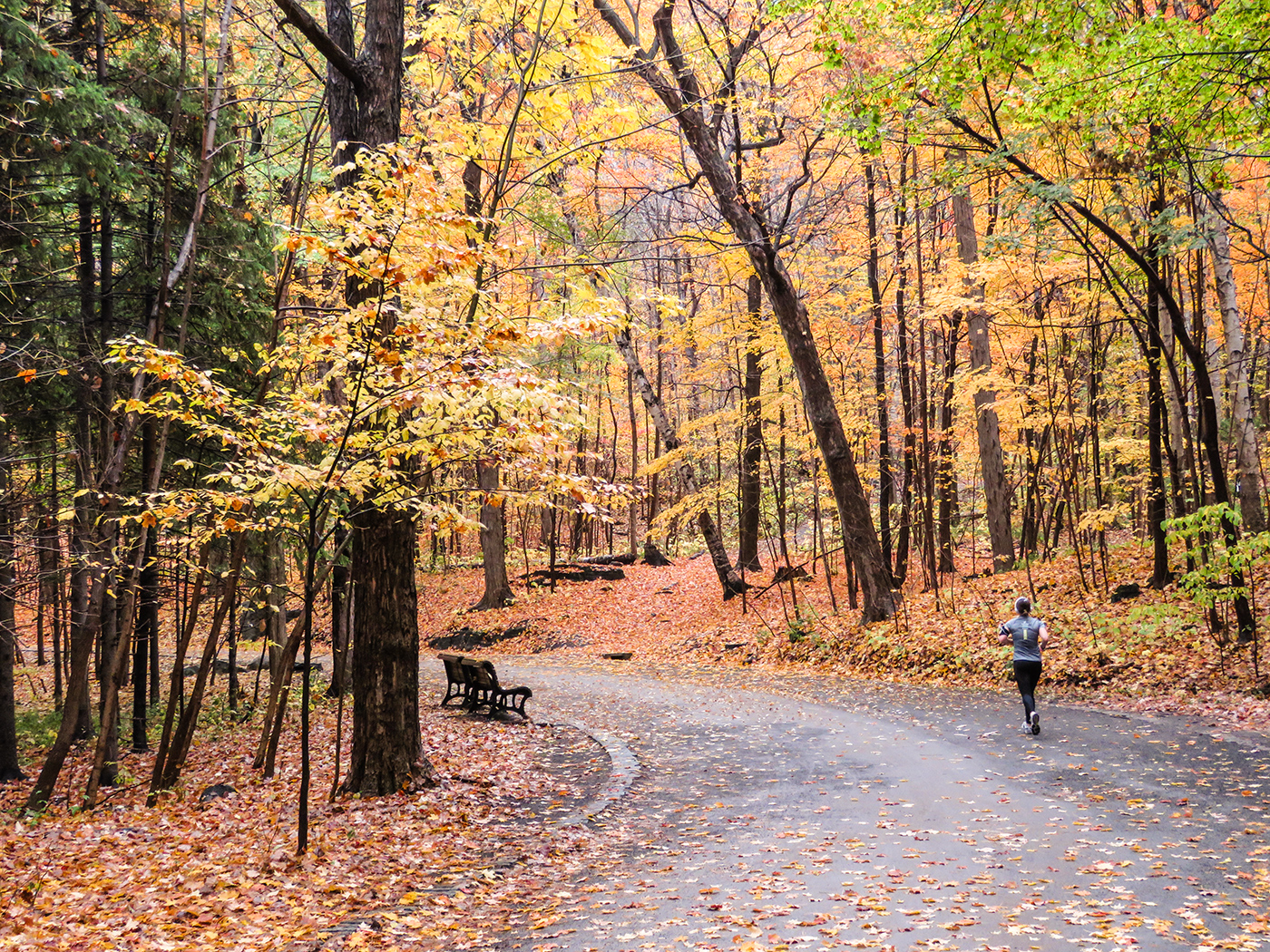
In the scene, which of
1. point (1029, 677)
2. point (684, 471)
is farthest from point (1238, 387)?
point (684, 471)

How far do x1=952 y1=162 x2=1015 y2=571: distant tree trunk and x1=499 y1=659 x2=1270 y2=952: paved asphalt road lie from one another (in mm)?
8774

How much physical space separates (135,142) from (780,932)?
37.5ft

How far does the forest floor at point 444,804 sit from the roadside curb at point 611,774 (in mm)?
167

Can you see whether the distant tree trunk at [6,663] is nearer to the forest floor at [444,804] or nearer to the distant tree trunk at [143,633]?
the forest floor at [444,804]

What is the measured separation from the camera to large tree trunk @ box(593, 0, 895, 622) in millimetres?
15367

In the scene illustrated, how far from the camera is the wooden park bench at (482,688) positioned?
12461 mm

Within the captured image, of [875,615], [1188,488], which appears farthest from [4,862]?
[1188,488]

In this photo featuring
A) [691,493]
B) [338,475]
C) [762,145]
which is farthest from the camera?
[691,493]

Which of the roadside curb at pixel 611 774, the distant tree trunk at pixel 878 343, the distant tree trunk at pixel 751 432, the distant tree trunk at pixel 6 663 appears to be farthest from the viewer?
the distant tree trunk at pixel 751 432

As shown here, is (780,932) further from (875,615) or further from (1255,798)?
(875,615)

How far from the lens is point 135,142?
1009 cm

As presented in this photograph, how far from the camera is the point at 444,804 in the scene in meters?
7.83

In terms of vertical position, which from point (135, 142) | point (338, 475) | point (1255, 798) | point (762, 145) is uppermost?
point (762, 145)

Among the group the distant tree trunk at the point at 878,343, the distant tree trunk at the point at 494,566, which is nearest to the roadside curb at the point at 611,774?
the distant tree trunk at the point at 878,343
